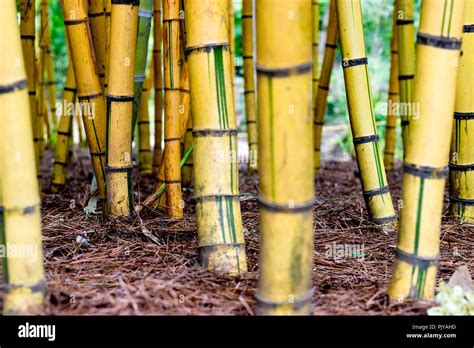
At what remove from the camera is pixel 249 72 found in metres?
3.57

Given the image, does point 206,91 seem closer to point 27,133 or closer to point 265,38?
point 265,38

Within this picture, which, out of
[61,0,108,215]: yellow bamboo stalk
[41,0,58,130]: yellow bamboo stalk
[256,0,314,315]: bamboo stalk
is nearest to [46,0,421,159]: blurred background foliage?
[41,0,58,130]: yellow bamboo stalk

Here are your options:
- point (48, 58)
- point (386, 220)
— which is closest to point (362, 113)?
point (386, 220)

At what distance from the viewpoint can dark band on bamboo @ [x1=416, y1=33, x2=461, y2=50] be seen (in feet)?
4.27

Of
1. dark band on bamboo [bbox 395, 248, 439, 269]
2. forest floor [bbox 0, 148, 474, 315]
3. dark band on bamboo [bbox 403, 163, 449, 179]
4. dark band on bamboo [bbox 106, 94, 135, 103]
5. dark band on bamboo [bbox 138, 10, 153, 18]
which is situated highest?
dark band on bamboo [bbox 138, 10, 153, 18]

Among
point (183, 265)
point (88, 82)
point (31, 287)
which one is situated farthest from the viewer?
point (88, 82)

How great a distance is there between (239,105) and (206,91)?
6480mm

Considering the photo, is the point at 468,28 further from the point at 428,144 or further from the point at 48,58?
the point at 48,58

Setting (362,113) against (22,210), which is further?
(362,113)

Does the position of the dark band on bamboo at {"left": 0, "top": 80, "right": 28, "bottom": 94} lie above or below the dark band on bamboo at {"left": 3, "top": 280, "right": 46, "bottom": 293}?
above

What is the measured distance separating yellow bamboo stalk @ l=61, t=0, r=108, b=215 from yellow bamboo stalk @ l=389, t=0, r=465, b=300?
109cm

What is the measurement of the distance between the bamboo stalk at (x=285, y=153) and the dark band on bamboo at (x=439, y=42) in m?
0.28

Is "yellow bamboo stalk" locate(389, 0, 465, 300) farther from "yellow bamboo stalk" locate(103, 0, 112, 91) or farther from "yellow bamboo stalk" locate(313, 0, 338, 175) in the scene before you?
"yellow bamboo stalk" locate(313, 0, 338, 175)

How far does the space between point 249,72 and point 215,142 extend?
2.10 m
